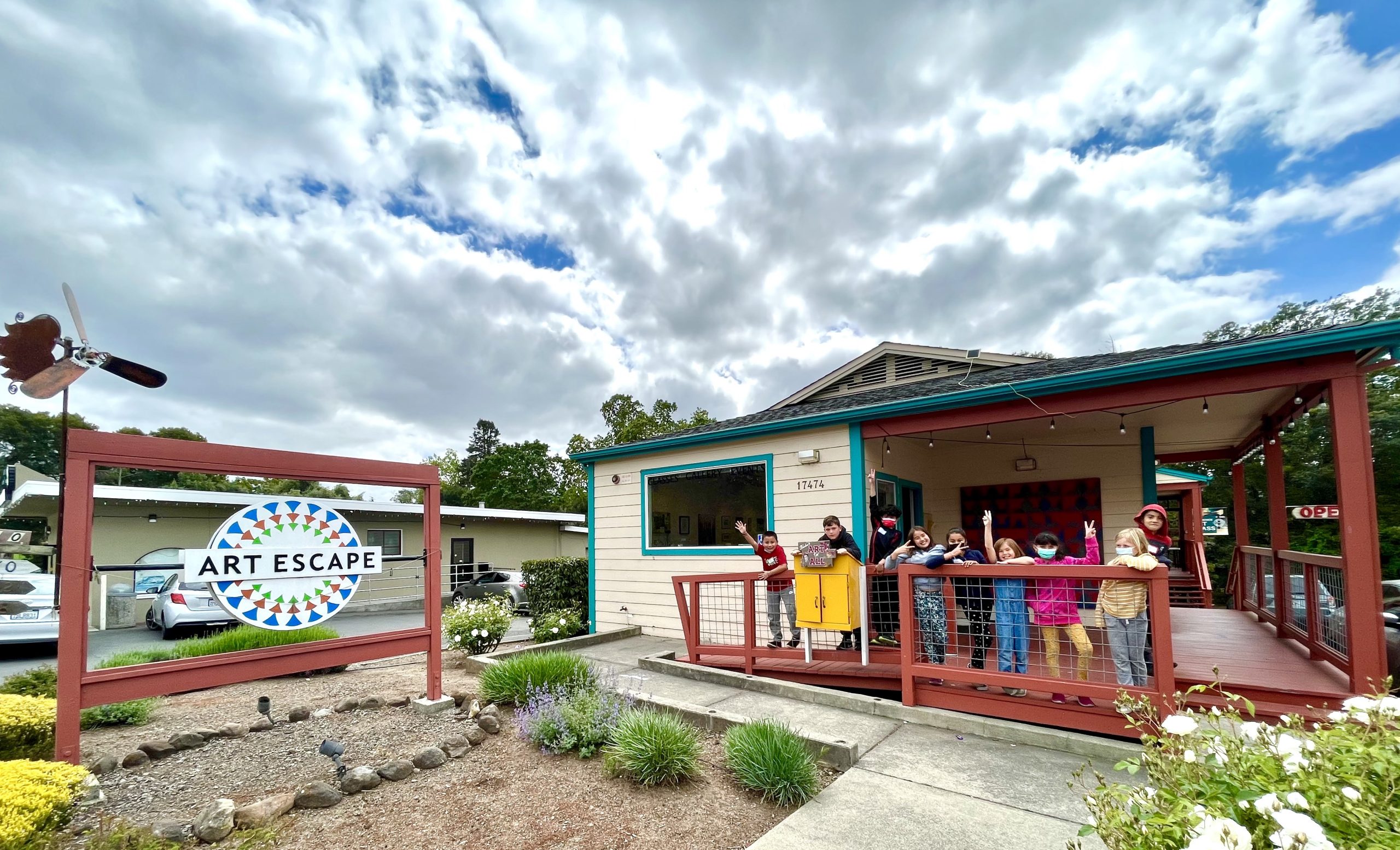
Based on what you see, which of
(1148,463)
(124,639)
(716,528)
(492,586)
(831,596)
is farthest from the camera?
(492,586)

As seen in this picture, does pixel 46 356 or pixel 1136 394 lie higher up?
pixel 46 356

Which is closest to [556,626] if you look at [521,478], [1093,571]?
[1093,571]

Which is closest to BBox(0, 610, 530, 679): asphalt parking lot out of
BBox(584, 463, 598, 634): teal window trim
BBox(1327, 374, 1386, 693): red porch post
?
BBox(584, 463, 598, 634): teal window trim

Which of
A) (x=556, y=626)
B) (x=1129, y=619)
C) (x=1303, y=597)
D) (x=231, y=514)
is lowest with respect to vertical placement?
(x=556, y=626)

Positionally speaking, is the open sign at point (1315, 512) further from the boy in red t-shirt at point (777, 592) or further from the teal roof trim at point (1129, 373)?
the boy in red t-shirt at point (777, 592)

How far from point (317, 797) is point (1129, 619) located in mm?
4906

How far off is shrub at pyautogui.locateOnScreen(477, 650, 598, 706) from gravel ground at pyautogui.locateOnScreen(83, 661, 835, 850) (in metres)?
0.24

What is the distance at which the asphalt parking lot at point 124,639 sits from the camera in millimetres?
8414

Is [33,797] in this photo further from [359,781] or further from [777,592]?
[777,592]

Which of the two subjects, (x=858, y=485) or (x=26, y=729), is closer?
(x=26, y=729)

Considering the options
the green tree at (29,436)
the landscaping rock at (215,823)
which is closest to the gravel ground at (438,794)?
the landscaping rock at (215,823)

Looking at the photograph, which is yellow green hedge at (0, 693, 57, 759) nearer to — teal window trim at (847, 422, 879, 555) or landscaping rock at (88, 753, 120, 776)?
landscaping rock at (88, 753, 120, 776)

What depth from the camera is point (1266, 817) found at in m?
1.28

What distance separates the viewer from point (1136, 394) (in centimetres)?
506
